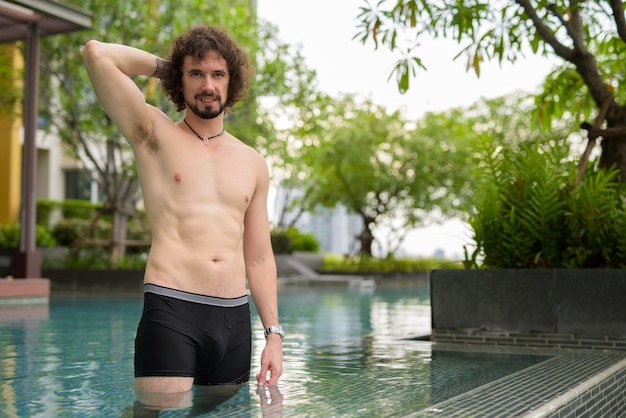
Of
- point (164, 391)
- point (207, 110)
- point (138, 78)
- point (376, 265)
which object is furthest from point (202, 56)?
point (376, 265)

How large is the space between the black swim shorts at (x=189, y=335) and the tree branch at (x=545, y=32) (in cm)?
363

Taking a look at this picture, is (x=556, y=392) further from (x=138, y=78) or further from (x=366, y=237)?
(x=366, y=237)

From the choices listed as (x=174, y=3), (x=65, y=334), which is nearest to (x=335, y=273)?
(x=174, y=3)

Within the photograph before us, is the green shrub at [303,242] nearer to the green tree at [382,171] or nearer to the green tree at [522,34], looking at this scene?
the green tree at [382,171]

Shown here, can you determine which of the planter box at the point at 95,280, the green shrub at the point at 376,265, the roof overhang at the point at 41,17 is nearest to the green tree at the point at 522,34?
the roof overhang at the point at 41,17

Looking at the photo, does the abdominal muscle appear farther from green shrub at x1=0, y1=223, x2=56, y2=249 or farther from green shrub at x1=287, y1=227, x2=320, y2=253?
green shrub at x1=287, y1=227, x2=320, y2=253

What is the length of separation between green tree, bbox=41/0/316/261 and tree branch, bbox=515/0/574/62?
11.1 meters

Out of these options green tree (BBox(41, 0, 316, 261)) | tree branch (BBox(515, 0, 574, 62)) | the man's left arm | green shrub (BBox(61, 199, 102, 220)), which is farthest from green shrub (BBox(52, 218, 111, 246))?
the man's left arm

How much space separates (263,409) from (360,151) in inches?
1016

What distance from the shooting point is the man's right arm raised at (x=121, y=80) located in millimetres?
2932

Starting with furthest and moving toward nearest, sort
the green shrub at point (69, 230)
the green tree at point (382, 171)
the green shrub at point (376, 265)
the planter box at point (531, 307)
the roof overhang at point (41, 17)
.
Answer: the green tree at point (382, 171) < the green shrub at point (376, 265) < the green shrub at point (69, 230) < the roof overhang at point (41, 17) < the planter box at point (531, 307)

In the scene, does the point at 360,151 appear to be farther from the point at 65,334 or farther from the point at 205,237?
the point at 205,237

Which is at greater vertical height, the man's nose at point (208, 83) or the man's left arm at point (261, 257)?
the man's nose at point (208, 83)

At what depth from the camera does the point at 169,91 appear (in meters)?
3.23
